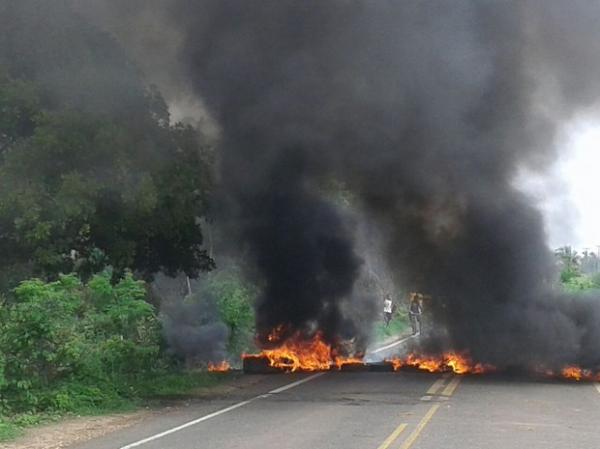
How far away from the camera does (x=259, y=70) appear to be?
70.7 ft

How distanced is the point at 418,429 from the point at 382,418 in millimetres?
1219

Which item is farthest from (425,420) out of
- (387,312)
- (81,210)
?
(387,312)

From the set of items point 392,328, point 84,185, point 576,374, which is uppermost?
point 84,185

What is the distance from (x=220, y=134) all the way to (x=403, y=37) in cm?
475

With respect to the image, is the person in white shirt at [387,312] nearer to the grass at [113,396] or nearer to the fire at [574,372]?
the fire at [574,372]

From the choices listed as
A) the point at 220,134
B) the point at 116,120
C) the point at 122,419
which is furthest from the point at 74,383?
the point at 220,134

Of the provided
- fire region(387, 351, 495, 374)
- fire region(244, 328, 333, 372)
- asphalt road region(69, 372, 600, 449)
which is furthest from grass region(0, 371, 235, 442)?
fire region(387, 351, 495, 374)

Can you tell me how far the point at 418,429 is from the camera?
11.6 meters

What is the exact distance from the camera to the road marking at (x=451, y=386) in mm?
16469

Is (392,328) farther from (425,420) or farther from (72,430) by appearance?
(72,430)

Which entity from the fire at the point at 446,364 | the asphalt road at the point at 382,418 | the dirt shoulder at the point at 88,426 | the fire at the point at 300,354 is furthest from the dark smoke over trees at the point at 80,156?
the fire at the point at 446,364

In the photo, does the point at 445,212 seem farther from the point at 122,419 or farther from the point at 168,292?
the point at 168,292

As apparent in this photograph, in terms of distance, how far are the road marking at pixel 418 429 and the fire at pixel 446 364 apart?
7.38 meters

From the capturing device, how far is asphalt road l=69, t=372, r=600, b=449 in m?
10.7
